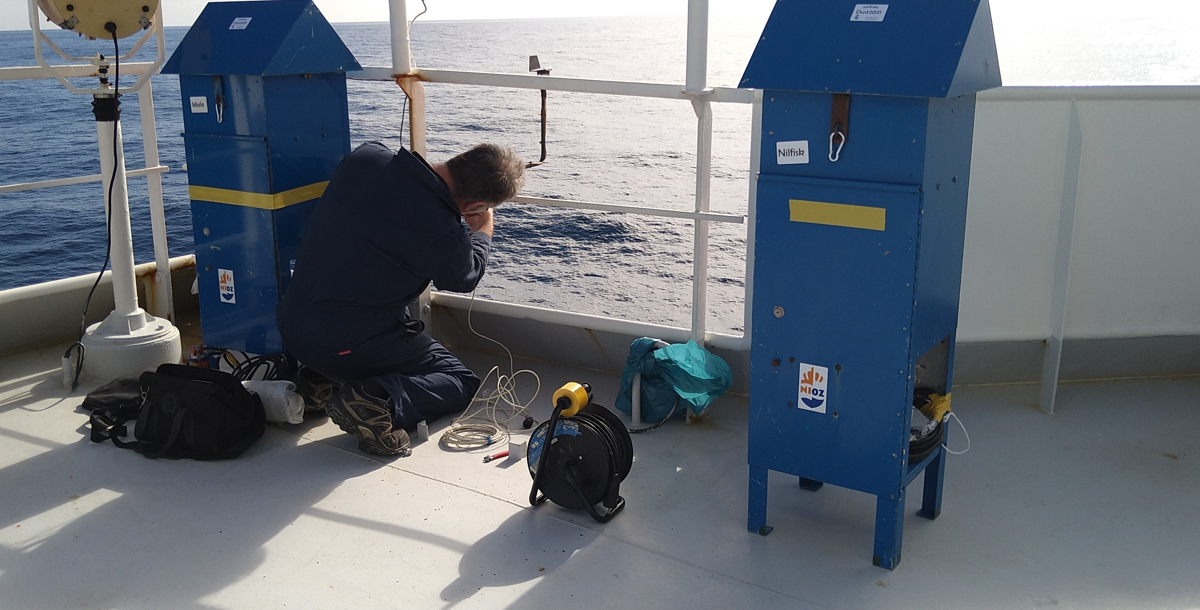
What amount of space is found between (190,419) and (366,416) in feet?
1.84

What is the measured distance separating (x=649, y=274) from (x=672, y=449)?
48.0 feet

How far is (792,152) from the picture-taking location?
2.37m

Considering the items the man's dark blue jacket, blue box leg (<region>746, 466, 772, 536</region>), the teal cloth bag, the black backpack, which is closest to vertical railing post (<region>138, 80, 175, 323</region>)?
the black backpack

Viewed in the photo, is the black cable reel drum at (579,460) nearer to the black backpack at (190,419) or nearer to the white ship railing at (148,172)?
the black backpack at (190,419)

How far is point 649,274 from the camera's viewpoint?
17.8 metres

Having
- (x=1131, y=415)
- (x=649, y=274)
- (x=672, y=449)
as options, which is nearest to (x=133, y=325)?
(x=672, y=449)

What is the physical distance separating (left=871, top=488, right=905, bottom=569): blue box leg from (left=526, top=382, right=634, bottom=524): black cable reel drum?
72 cm

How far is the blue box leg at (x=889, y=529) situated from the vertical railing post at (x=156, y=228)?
300cm

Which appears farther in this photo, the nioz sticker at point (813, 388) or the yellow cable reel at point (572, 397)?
the yellow cable reel at point (572, 397)

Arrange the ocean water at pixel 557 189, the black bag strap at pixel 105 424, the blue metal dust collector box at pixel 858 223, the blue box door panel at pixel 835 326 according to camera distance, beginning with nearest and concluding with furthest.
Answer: the blue metal dust collector box at pixel 858 223 → the blue box door panel at pixel 835 326 → the black bag strap at pixel 105 424 → the ocean water at pixel 557 189

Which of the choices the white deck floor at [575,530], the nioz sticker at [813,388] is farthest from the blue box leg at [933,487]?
the nioz sticker at [813,388]

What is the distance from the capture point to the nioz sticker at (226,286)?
3639 millimetres

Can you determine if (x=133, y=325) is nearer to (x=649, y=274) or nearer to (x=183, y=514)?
(x=183, y=514)

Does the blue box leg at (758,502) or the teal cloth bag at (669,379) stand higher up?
the teal cloth bag at (669,379)
